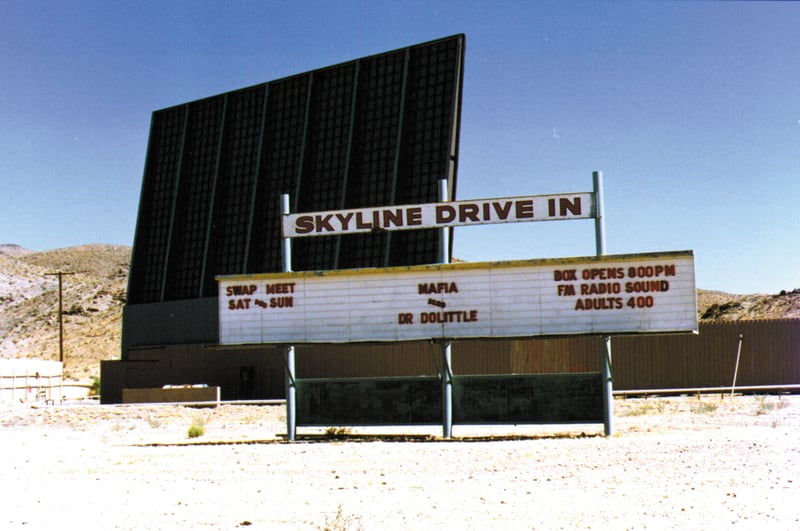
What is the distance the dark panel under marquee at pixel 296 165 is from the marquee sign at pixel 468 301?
2121 centimetres

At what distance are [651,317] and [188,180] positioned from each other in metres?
41.1

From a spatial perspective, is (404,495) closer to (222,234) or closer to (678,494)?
(678,494)

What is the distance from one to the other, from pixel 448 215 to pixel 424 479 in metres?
7.85

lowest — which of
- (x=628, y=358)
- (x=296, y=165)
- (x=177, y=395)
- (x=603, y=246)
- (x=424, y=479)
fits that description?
(x=424, y=479)

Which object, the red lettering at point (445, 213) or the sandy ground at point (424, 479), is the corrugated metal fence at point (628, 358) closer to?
the sandy ground at point (424, 479)

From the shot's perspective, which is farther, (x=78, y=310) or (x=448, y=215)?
(x=78, y=310)

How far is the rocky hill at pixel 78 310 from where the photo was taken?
84.9 meters

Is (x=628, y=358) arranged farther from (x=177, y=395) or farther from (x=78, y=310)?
(x=78, y=310)

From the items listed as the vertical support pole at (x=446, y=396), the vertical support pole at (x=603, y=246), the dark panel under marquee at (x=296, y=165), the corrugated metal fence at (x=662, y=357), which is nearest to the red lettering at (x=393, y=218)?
the vertical support pole at (x=446, y=396)

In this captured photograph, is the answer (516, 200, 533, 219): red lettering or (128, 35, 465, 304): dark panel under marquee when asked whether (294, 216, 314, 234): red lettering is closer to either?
(516, 200, 533, 219): red lettering

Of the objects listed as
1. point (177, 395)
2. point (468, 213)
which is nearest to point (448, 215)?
point (468, 213)

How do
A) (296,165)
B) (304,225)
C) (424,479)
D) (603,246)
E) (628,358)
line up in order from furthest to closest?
(296,165) → (628,358) → (304,225) → (603,246) → (424,479)

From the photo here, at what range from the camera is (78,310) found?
11275 cm

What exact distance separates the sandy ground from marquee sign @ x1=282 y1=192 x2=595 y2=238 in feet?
14.9
